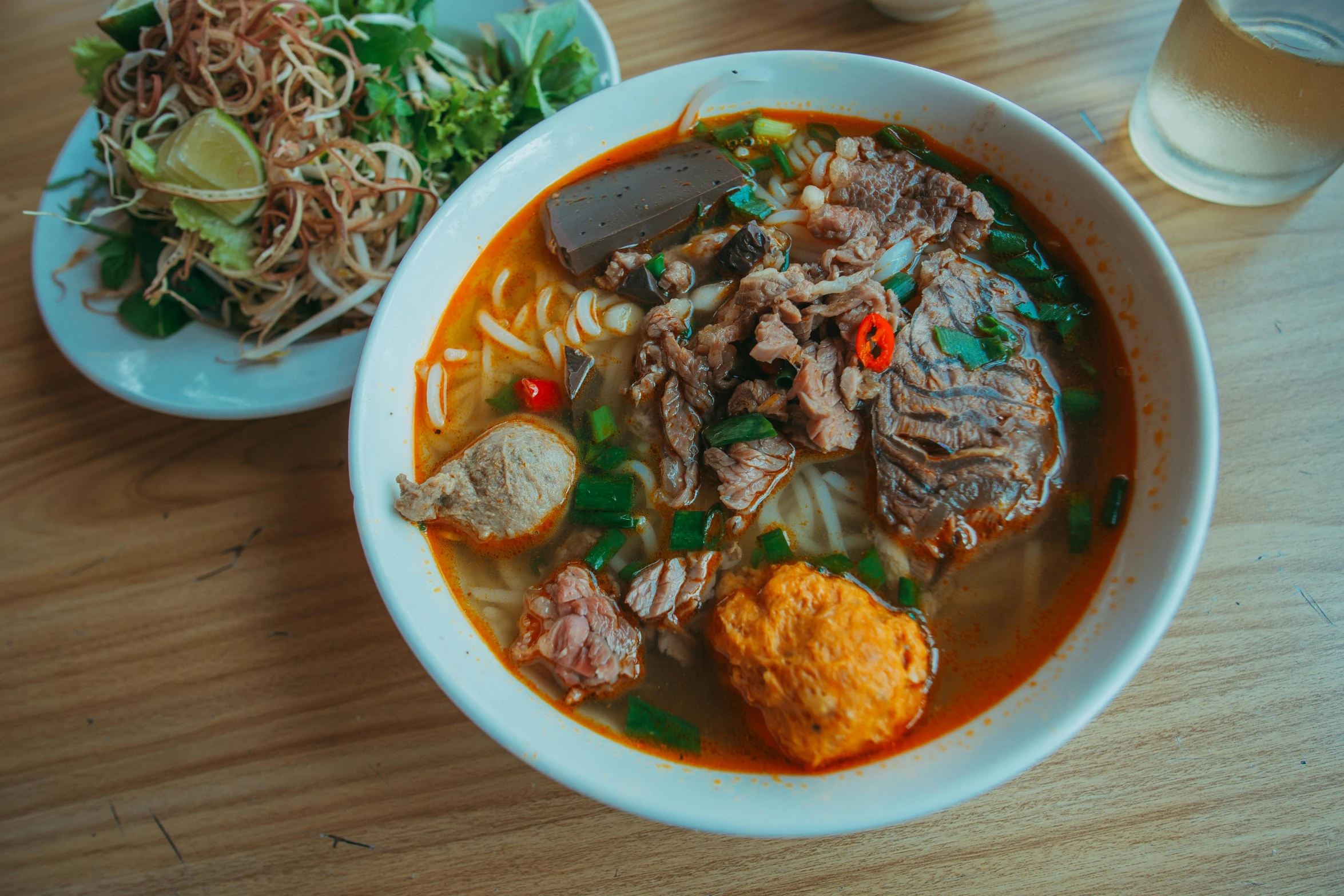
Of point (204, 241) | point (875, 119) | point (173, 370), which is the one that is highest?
point (875, 119)

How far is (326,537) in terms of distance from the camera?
8.26ft

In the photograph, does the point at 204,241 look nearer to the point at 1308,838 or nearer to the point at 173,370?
the point at 173,370

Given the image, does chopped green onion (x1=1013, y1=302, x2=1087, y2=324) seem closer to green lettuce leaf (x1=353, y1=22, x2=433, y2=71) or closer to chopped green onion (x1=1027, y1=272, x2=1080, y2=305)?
chopped green onion (x1=1027, y1=272, x2=1080, y2=305)

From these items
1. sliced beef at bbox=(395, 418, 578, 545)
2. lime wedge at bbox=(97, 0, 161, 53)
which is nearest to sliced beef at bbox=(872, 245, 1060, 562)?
sliced beef at bbox=(395, 418, 578, 545)

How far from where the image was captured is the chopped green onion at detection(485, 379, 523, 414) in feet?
7.52

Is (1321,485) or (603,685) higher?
(603,685)

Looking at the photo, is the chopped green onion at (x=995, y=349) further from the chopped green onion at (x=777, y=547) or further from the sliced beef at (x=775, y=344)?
the chopped green onion at (x=777, y=547)

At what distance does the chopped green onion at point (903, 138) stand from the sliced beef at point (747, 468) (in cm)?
106

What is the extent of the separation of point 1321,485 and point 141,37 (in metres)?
4.63

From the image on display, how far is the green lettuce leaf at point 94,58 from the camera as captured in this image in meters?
2.97

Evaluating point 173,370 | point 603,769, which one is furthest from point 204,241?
point 603,769

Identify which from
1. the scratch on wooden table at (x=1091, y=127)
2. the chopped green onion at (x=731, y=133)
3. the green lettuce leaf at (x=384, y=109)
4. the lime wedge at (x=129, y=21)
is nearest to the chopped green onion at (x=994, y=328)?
the chopped green onion at (x=731, y=133)

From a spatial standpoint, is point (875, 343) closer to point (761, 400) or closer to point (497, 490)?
point (761, 400)

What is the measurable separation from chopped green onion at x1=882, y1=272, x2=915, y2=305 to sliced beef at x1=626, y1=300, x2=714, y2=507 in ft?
2.13
